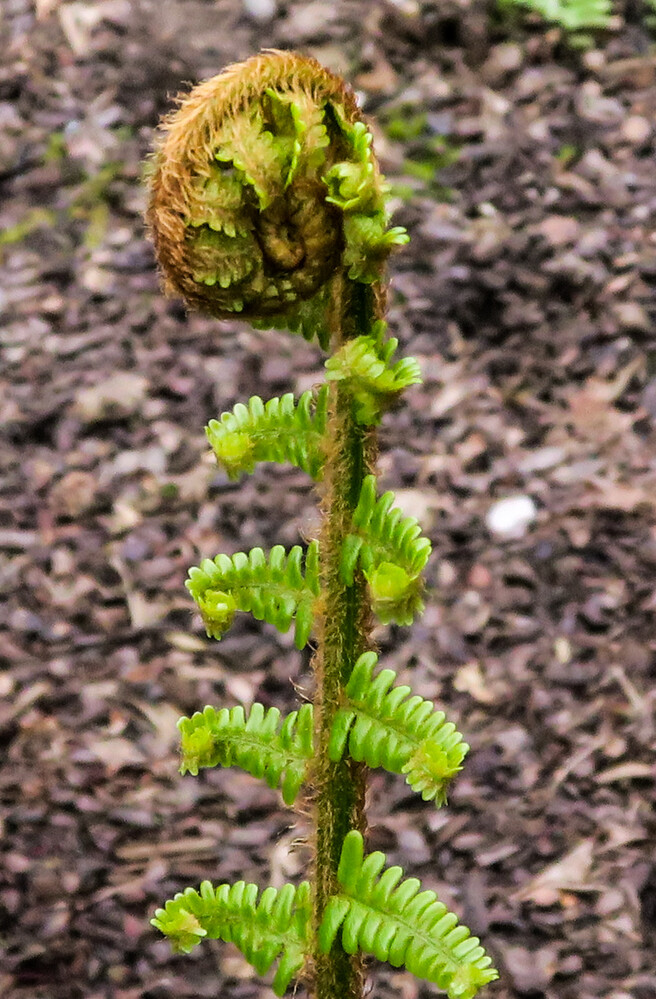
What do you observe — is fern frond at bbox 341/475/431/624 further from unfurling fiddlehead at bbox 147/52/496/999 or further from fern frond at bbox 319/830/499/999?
fern frond at bbox 319/830/499/999

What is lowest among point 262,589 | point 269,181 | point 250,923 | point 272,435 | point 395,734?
point 250,923

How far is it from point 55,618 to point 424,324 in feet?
4.77

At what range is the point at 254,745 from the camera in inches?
50.0

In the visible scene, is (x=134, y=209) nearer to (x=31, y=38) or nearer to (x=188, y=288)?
(x=31, y=38)

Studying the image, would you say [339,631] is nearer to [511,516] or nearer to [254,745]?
[254,745]

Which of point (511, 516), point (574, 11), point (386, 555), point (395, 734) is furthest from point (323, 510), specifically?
point (574, 11)

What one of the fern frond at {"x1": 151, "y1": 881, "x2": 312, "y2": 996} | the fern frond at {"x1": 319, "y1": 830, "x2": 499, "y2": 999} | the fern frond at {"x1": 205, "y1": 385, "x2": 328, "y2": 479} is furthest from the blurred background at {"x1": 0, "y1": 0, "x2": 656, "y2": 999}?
the fern frond at {"x1": 205, "y1": 385, "x2": 328, "y2": 479}

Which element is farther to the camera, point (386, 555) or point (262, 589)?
point (262, 589)

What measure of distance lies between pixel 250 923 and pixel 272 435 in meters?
0.57

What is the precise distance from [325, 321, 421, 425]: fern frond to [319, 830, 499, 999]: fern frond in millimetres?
445

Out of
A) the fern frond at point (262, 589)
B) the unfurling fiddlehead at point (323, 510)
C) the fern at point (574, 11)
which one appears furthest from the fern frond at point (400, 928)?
the fern at point (574, 11)

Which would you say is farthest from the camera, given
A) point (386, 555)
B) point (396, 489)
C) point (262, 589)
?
point (396, 489)

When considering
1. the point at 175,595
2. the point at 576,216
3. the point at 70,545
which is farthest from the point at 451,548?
the point at 576,216

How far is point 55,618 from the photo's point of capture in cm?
291
